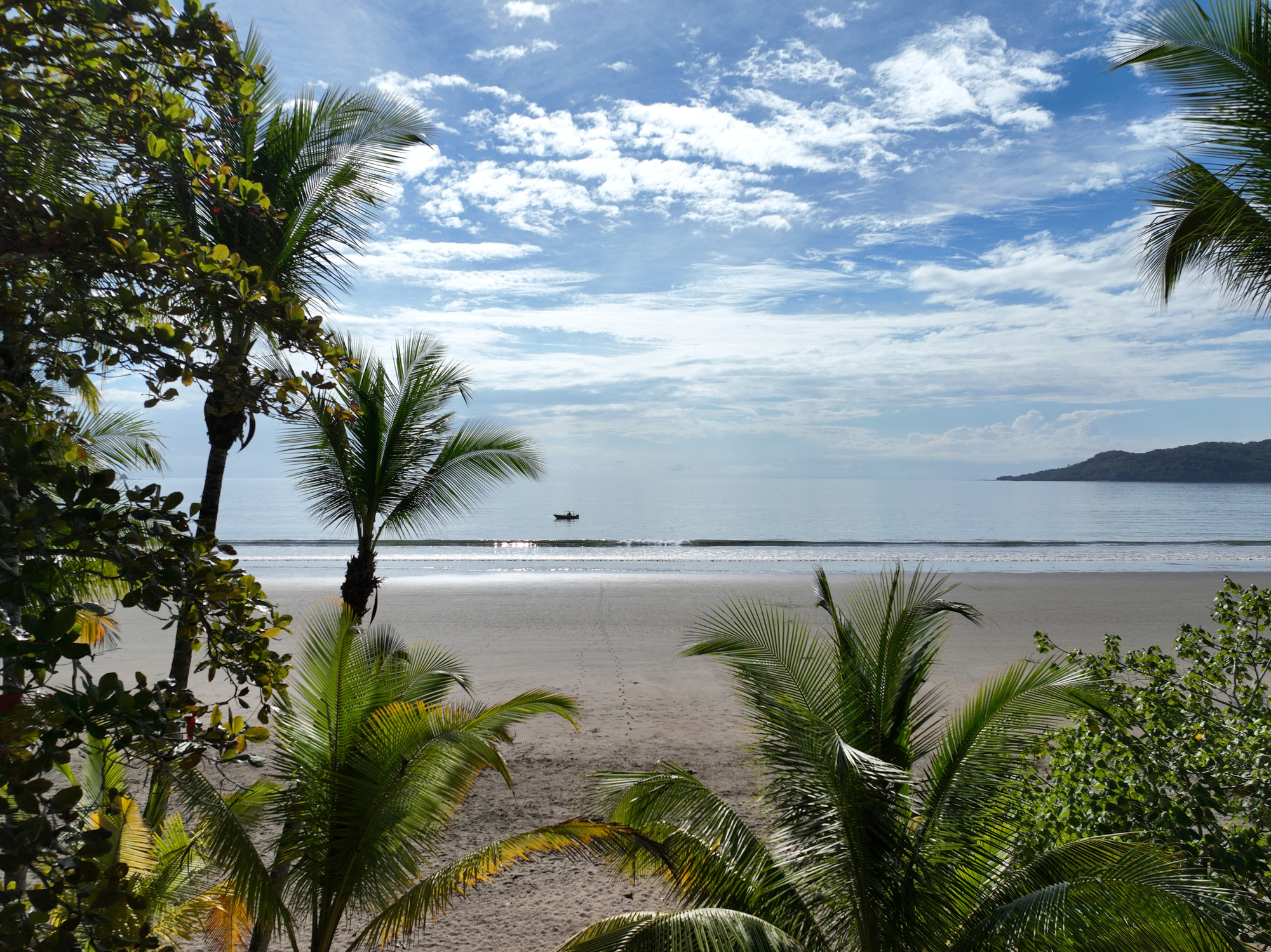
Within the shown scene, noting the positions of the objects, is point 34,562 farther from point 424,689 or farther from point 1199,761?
point 1199,761

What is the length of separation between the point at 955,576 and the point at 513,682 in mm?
20610

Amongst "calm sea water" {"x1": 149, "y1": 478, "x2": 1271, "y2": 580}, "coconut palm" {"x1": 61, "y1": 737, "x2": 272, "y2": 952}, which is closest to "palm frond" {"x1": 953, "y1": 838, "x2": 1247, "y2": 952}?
"coconut palm" {"x1": 61, "y1": 737, "x2": 272, "y2": 952}

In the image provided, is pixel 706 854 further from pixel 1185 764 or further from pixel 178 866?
pixel 178 866

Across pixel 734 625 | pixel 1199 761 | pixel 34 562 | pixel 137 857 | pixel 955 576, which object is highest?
pixel 34 562

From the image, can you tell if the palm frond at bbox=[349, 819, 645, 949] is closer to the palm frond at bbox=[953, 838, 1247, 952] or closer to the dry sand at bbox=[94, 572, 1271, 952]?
the dry sand at bbox=[94, 572, 1271, 952]

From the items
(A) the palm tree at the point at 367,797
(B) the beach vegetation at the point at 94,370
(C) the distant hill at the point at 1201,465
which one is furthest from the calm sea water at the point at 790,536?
(C) the distant hill at the point at 1201,465

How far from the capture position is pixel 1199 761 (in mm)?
3945

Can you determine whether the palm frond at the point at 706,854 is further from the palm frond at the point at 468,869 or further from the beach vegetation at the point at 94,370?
the beach vegetation at the point at 94,370

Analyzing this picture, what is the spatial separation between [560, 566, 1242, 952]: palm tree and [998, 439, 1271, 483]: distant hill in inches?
5279

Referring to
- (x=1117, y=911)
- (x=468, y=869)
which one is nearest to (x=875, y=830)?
(x=1117, y=911)

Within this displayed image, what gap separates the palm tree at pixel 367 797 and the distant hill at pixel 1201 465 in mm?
135890

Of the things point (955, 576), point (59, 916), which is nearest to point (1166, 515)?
point (955, 576)

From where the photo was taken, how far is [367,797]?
407cm

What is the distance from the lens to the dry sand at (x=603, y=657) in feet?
21.2
